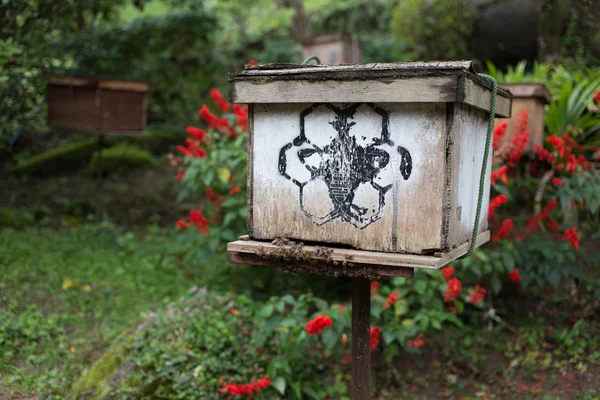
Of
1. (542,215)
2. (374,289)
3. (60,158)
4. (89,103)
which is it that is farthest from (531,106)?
(60,158)

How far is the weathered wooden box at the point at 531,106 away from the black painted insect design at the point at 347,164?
7.30 ft

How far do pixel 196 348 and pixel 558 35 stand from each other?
4.78 metres

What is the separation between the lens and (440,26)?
22.7 feet

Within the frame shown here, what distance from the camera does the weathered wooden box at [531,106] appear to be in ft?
13.4

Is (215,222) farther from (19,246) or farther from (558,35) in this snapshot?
(558,35)

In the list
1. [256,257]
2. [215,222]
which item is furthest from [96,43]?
[256,257]

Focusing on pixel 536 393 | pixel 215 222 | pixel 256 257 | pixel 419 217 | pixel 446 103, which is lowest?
pixel 536 393

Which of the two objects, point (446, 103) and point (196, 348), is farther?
point (196, 348)

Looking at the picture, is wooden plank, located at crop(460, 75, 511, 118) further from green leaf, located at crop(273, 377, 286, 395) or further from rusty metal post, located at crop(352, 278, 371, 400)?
green leaf, located at crop(273, 377, 286, 395)

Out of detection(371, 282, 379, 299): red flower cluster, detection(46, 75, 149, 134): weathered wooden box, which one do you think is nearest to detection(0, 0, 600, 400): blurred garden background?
detection(371, 282, 379, 299): red flower cluster

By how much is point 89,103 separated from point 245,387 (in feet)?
12.1

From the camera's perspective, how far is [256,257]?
2355mm

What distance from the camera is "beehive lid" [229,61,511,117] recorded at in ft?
6.31

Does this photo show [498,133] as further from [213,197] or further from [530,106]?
[213,197]
